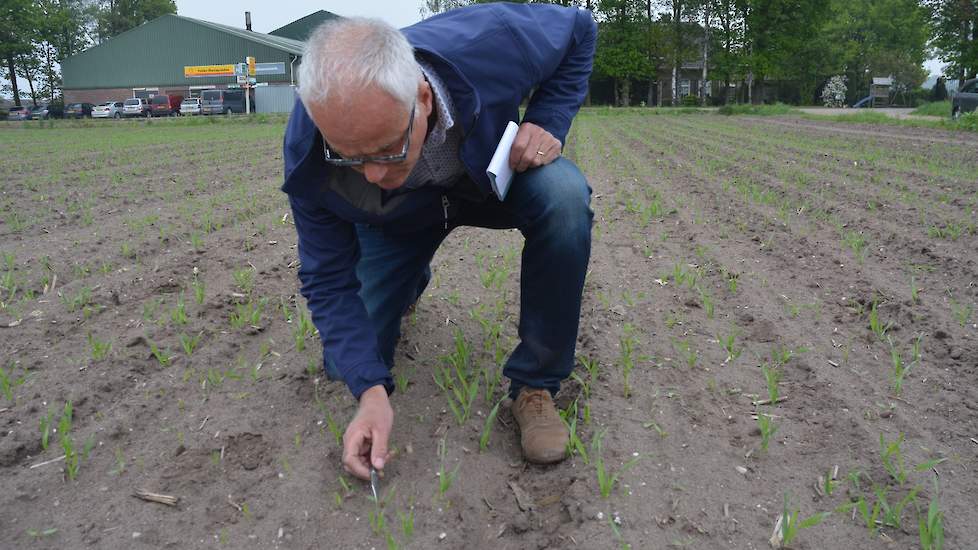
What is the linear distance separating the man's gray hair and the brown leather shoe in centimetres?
110

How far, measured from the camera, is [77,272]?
4090 mm

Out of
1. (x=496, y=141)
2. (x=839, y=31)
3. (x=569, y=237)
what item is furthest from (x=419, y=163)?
(x=839, y=31)

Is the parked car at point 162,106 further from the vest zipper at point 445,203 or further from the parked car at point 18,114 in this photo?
the vest zipper at point 445,203

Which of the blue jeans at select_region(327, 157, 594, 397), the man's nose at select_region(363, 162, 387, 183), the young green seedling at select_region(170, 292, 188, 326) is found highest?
the man's nose at select_region(363, 162, 387, 183)

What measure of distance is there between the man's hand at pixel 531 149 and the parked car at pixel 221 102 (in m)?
38.5

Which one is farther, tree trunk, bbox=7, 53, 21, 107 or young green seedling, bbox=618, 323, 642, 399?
tree trunk, bbox=7, 53, 21, 107

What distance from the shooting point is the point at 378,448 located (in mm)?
1847

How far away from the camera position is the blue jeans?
221 cm

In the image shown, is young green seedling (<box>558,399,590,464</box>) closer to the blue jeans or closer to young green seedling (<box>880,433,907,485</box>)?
the blue jeans

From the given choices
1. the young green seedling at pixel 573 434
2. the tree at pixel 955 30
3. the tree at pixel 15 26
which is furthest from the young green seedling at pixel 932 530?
the tree at pixel 15 26

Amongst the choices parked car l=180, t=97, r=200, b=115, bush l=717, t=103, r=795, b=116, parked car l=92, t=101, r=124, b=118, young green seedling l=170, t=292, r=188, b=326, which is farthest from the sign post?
young green seedling l=170, t=292, r=188, b=326

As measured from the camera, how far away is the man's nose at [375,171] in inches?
69.2

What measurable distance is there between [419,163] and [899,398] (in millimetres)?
1873

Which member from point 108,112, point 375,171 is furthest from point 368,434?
point 108,112
